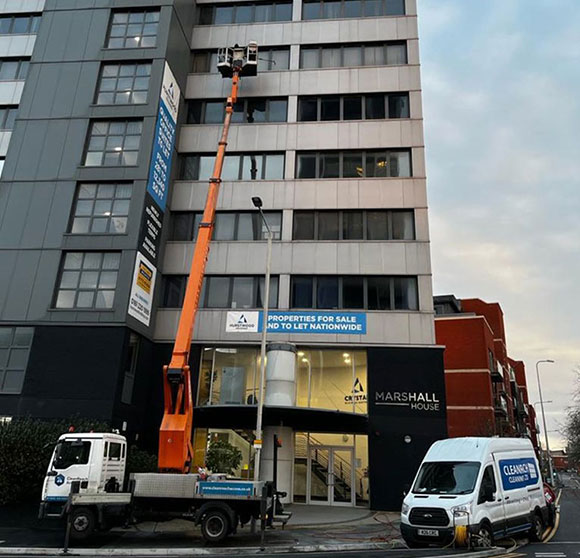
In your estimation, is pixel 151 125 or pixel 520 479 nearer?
pixel 520 479

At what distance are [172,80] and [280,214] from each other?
9.52m

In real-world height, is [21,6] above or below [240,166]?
above

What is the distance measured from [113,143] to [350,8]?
16894mm

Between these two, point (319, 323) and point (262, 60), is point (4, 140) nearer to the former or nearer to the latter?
point (262, 60)

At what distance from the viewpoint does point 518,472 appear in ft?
46.2

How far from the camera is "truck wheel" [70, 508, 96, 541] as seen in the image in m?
13.1

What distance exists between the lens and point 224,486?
13.0 meters

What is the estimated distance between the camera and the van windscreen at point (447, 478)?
1233 cm

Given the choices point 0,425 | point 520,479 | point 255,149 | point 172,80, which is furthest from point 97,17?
point 520,479

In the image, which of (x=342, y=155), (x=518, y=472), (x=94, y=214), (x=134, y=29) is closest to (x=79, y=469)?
(x=518, y=472)

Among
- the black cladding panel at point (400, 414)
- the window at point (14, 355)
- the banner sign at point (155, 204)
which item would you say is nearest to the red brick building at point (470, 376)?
the black cladding panel at point (400, 414)

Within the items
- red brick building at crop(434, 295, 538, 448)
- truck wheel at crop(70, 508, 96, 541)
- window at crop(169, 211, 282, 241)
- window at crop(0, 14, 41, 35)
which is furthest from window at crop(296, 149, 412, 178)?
red brick building at crop(434, 295, 538, 448)

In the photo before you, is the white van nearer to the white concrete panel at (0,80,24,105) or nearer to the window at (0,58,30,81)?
the white concrete panel at (0,80,24,105)

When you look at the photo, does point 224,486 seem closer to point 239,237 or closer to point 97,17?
point 239,237
